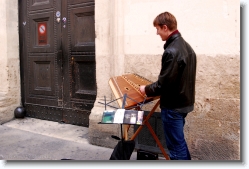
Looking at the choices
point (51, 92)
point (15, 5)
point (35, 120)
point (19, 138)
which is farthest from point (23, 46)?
point (19, 138)

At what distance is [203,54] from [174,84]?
1025mm

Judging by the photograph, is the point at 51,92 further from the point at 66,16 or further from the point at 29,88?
the point at 66,16

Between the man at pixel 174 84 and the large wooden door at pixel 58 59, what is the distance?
2.18 metres

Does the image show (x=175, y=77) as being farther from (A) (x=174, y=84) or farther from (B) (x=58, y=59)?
(B) (x=58, y=59)

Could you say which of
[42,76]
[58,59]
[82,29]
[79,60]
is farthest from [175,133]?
[42,76]

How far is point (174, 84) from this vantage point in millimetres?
2564

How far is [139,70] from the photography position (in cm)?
381

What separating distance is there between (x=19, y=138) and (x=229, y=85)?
3340 millimetres

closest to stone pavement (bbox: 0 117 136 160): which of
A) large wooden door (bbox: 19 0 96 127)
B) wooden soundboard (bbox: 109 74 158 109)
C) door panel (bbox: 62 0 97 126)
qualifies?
large wooden door (bbox: 19 0 96 127)

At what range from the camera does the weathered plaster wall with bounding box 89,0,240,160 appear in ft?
10.6

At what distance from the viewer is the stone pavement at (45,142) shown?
12.4 feet

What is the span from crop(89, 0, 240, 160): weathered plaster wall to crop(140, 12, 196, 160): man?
0.76m

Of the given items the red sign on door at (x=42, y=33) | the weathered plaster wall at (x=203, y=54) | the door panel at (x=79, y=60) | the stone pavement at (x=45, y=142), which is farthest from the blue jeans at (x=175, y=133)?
the red sign on door at (x=42, y=33)

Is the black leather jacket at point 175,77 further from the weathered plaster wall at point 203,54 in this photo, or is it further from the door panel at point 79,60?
the door panel at point 79,60
